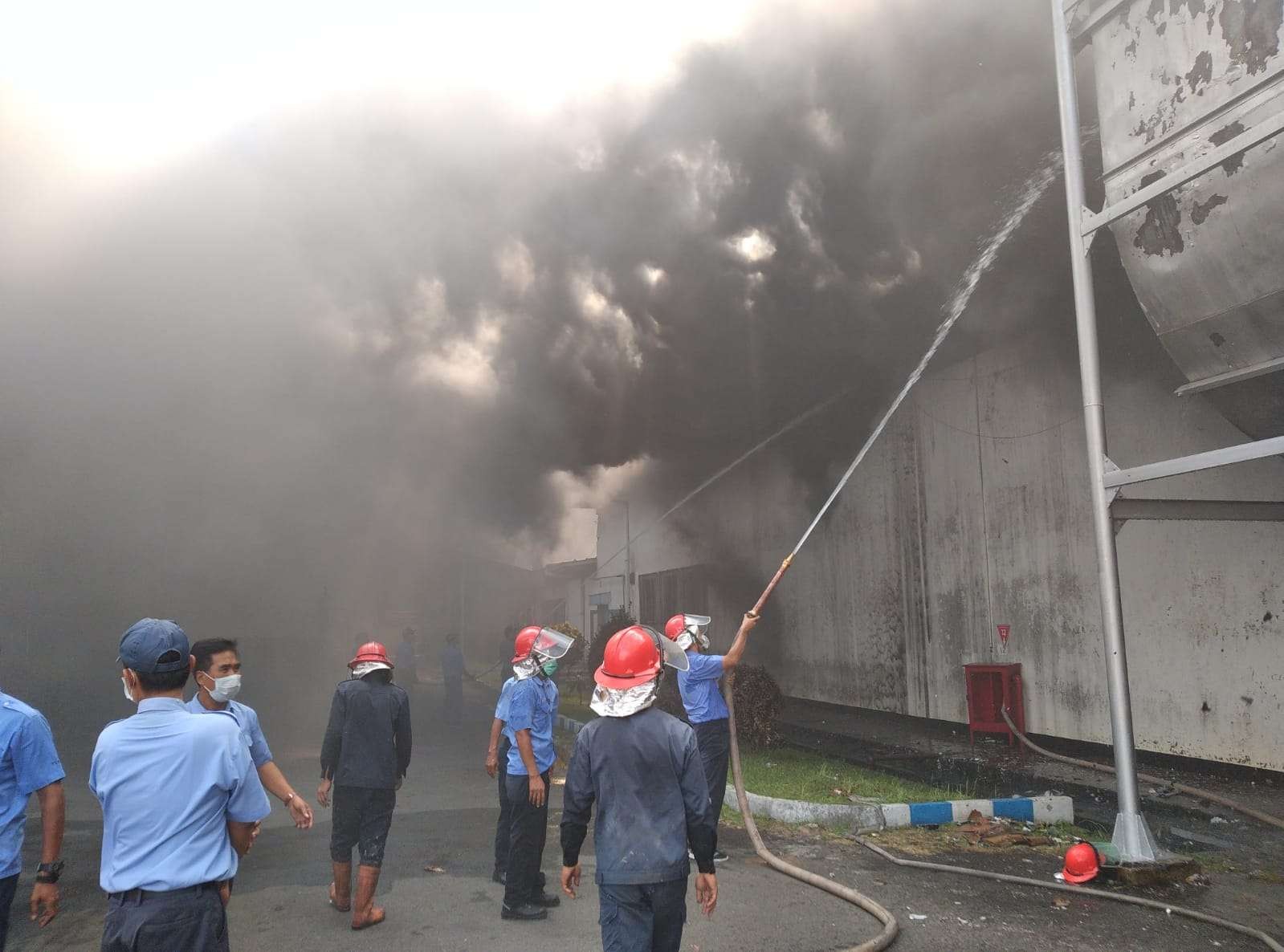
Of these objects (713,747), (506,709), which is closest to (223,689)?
(506,709)

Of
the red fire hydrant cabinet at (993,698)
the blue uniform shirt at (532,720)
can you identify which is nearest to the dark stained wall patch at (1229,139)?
the blue uniform shirt at (532,720)

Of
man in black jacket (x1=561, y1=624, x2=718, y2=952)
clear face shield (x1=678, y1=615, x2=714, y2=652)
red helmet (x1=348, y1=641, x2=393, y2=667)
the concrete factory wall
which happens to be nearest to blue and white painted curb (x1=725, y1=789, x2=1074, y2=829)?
clear face shield (x1=678, y1=615, x2=714, y2=652)

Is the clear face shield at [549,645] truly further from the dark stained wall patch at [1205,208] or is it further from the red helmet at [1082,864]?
the dark stained wall patch at [1205,208]

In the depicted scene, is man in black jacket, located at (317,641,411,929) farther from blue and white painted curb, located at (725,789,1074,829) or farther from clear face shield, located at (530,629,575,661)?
blue and white painted curb, located at (725,789,1074,829)

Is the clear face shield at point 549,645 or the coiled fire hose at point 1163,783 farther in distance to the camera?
the coiled fire hose at point 1163,783

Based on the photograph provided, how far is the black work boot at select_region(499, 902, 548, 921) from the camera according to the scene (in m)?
4.73

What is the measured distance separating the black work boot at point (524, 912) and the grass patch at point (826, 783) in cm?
296

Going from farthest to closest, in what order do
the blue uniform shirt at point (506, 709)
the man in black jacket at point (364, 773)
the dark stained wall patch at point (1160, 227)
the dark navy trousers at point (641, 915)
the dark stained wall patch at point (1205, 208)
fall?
the dark stained wall patch at point (1160, 227) < the dark stained wall patch at point (1205, 208) < the blue uniform shirt at point (506, 709) < the man in black jacket at point (364, 773) < the dark navy trousers at point (641, 915)

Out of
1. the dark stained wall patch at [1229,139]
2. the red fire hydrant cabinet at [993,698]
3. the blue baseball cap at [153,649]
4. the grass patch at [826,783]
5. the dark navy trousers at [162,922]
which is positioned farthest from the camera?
the red fire hydrant cabinet at [993,698]

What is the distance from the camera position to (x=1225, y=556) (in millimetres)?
8367

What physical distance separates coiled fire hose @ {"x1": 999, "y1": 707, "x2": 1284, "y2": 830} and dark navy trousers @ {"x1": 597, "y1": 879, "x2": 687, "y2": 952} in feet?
19.3

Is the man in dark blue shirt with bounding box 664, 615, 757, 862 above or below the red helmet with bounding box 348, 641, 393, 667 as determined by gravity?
below

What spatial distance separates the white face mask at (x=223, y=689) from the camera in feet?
12.0

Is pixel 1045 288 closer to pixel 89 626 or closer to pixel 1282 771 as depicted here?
pixel 1282 771
